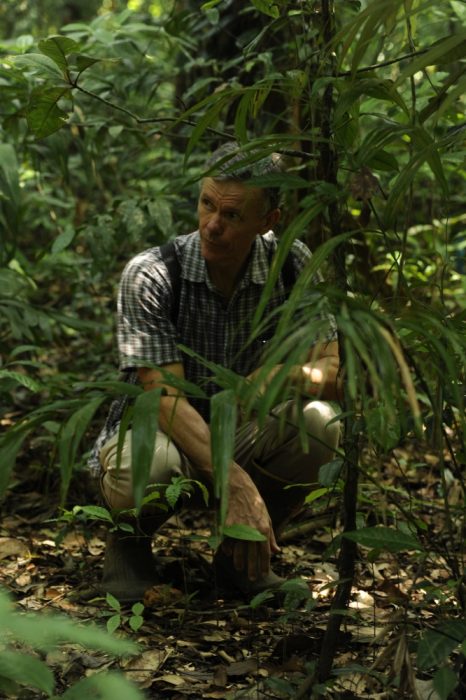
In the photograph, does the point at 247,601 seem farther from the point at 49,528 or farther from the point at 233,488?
the point at 49,528

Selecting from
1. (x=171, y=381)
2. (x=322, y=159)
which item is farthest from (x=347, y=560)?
(x=322, y=159)

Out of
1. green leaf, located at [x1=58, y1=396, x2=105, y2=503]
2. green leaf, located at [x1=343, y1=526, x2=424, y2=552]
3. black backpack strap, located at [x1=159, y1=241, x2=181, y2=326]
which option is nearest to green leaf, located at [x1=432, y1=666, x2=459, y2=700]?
green leaf, located at [x1=343, y1=526, x2=424, y2=552]

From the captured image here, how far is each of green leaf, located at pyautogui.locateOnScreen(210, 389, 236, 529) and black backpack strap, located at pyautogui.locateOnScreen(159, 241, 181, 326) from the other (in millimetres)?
1493

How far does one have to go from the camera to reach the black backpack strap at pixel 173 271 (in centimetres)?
299

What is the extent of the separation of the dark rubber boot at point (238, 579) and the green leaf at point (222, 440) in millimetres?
1406

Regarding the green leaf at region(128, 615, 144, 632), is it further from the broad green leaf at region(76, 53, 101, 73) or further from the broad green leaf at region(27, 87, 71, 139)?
the broad green leaf at region(76, 53, 101, 73)

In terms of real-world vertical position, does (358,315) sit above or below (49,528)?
above

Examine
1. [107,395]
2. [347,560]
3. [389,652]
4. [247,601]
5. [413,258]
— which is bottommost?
[247,601]

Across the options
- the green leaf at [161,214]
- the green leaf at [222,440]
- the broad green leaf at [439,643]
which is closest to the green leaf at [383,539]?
the broad green leaf at [439,643]

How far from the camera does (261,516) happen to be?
2.50 meters

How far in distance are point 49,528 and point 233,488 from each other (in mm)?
1208

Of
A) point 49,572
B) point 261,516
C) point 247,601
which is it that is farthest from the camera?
point 49,572

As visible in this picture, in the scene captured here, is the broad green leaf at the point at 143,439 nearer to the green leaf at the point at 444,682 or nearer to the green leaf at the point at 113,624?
the green leaf at the point at 444,682

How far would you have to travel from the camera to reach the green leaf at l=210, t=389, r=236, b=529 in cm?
144
